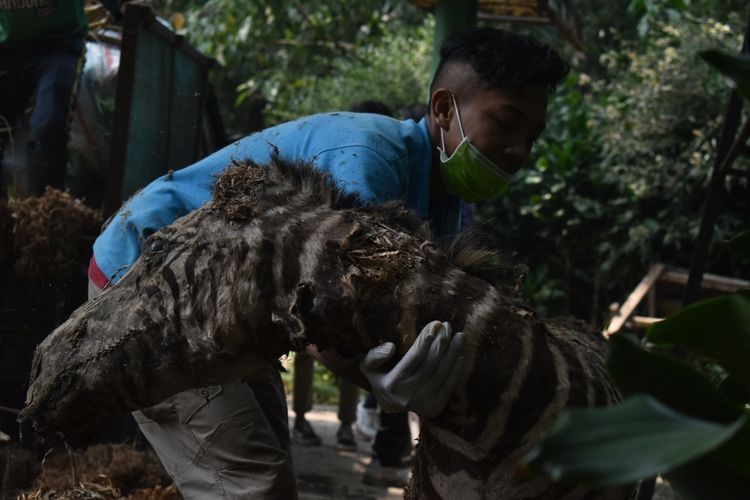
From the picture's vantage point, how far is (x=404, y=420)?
6184 mm

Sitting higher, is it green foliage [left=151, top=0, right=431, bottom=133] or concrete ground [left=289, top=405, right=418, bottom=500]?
green foliage [left=151, top=0, right=431, bottom=133]

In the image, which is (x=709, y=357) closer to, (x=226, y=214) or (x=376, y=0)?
(x=226, y=214)

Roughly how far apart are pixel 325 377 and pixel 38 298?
6.77 m

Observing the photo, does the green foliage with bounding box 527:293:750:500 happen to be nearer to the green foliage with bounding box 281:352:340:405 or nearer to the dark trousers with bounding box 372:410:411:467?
the dark trousers with bounding box 372:410:411:467

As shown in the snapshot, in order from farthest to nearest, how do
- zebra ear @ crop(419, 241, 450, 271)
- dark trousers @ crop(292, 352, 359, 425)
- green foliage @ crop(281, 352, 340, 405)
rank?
green foliage @ crop(281, 352, 340, 405), dark trousers @ crop(292, 352, 359, 425), zebra ear @ crop(419, 241, 450, 271)

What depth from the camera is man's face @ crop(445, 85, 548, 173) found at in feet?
9.80

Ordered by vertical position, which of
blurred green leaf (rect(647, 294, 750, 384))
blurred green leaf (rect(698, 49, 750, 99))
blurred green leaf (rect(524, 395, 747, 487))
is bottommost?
blurred green leaf (rect(647, 294, 750, 384))

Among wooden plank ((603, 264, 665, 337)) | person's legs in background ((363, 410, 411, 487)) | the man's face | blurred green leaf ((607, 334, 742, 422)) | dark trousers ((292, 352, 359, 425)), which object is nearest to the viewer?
blurred green leaf ((607, 334, 742, 422))

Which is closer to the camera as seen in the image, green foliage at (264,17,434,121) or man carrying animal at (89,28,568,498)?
man carrying animal at (89,28,568,498)

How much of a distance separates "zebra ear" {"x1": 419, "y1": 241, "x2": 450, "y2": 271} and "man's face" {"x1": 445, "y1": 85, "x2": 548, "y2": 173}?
917mm

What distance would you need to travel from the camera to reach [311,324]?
207 cm

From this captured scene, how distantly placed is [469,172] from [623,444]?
207 centimetres

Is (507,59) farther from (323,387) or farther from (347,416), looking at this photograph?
(323,387)

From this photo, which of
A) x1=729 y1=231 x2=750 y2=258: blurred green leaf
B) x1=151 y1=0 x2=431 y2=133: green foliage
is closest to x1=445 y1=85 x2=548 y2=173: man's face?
x1=729 y1=231 x2=750 y2=258: blurred green leaf
